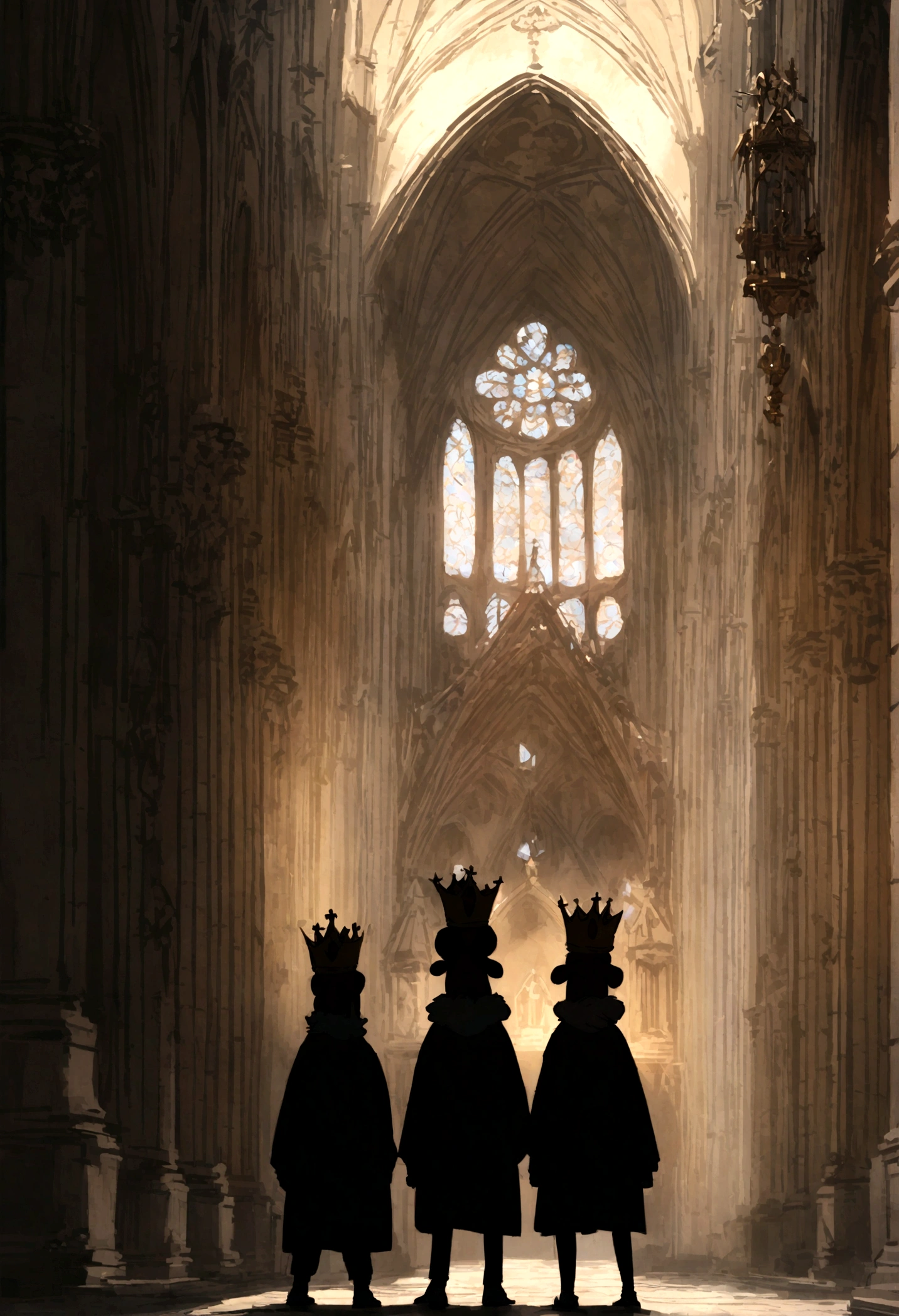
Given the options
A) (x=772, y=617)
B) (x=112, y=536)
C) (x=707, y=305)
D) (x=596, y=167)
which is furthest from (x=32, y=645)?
(x=596, y=167)

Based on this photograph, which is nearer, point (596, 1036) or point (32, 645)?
point (596, 1036)

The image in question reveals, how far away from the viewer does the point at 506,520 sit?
32750 millimetres

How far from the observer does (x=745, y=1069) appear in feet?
76.0

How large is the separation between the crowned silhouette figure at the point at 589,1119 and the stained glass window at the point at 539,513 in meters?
23.4

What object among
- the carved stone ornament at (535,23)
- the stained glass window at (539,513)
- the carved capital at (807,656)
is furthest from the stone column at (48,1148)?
the stained glass window at (539,513)

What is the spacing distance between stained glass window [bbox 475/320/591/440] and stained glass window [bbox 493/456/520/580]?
68cm

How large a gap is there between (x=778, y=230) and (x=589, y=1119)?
646 centimetres

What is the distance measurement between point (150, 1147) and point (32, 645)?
192 inches

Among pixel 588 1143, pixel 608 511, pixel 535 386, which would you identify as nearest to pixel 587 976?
pixel 588 1143

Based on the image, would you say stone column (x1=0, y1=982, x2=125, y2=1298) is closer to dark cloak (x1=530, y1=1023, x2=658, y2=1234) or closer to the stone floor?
the stone floor

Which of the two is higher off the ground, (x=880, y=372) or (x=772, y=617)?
(x=880, y=372)

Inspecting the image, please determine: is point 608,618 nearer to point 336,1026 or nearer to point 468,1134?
point 336,1026

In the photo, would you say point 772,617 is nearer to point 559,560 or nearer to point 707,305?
point 707,305

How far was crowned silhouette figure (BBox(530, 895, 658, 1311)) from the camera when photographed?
9.00 m
